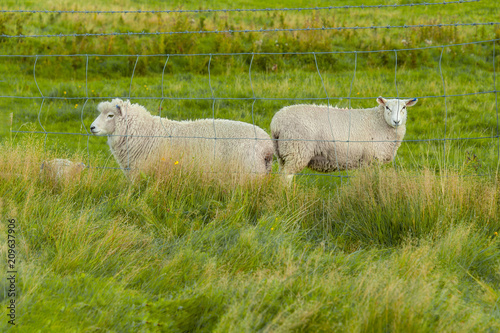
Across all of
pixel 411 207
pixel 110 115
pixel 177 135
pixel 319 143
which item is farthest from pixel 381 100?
pixel 110 115

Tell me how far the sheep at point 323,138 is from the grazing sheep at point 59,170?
3.13 meters

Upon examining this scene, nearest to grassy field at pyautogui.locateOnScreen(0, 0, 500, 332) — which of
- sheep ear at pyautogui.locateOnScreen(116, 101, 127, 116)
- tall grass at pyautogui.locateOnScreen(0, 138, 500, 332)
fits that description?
tall grass at pyautogui.locateOnScreen(0, 138, 500, 332)

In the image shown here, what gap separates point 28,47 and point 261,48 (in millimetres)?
7191

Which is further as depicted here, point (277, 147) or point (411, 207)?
point (277, 147)

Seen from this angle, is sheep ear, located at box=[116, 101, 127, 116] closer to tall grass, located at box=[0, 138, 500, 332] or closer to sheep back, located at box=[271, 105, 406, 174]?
tall grass, located at box=[0, 138, 500, 332]

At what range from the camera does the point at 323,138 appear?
7434 millimetres

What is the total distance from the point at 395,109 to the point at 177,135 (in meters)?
3.02

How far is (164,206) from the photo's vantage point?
454cm

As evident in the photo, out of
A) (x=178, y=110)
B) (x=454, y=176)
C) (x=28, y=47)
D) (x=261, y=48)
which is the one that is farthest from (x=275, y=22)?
(x=454, y=176)

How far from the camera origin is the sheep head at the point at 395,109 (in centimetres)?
718

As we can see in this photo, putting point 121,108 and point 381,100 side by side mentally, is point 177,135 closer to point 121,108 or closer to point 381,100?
point 121,108

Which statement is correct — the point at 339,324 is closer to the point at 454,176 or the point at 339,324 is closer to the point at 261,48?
the point at 454,176

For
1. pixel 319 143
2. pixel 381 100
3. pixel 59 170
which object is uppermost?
pixel 381 100

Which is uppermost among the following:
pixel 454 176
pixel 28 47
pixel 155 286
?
pixel 28 47
